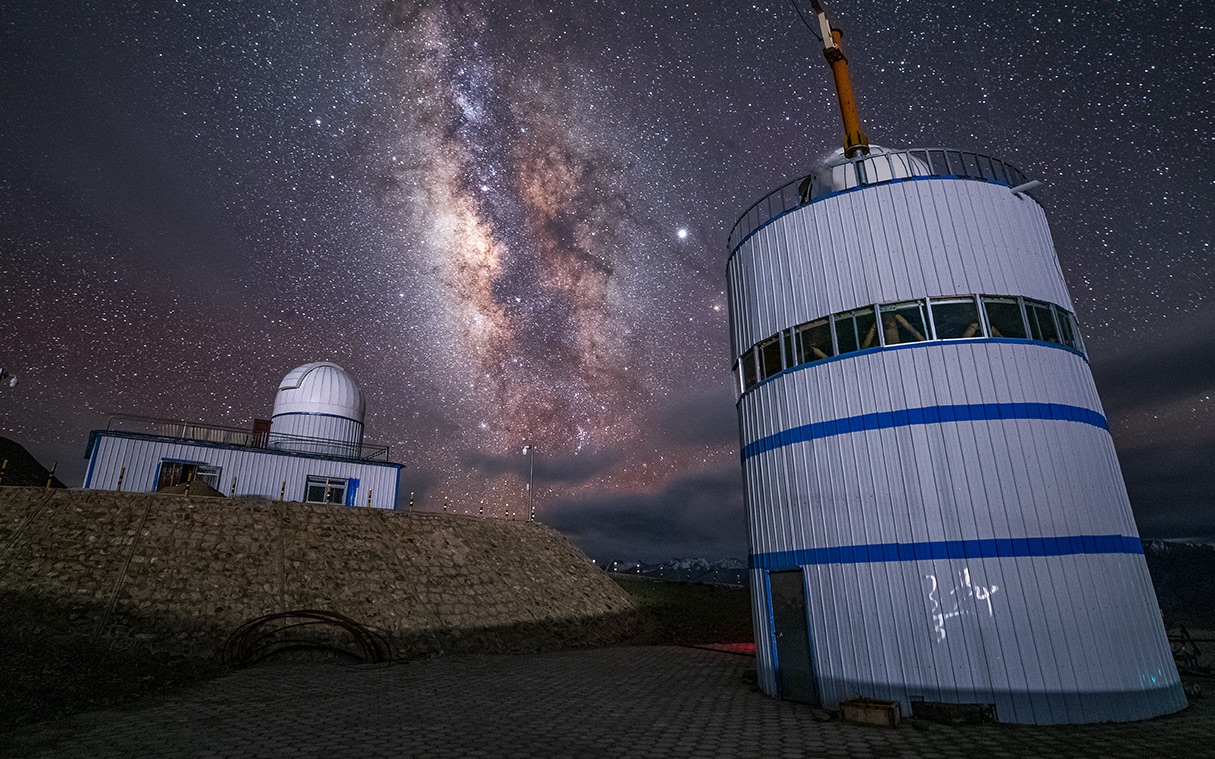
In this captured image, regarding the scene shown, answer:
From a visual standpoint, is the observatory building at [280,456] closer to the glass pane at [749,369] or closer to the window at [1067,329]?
the glass pane at [749,369]

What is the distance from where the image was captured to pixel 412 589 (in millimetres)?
20641

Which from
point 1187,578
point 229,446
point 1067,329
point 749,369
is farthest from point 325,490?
point 1187,578

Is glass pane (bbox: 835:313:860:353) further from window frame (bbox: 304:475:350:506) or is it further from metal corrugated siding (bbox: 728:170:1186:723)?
window frame (bbox: 304:475:350:506)

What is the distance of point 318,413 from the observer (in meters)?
32.6

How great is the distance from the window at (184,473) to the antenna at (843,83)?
2989cm

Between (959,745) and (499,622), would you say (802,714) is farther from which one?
(499,622)

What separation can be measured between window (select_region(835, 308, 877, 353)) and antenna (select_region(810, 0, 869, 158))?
23.4 feet

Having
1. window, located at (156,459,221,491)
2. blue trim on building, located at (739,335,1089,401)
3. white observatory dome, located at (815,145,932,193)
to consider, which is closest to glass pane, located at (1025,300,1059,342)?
blue trim on building, located at (739,335,1089,401)

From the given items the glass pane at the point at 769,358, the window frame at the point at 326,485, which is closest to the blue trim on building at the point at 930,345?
the glass pane at the point at 769,358

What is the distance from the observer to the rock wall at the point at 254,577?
15195mm

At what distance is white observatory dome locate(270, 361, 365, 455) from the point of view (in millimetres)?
31688

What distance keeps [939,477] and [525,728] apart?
328 inches

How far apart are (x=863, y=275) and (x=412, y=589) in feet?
61.4

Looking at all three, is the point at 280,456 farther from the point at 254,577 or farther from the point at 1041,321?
the point at 1041,321
